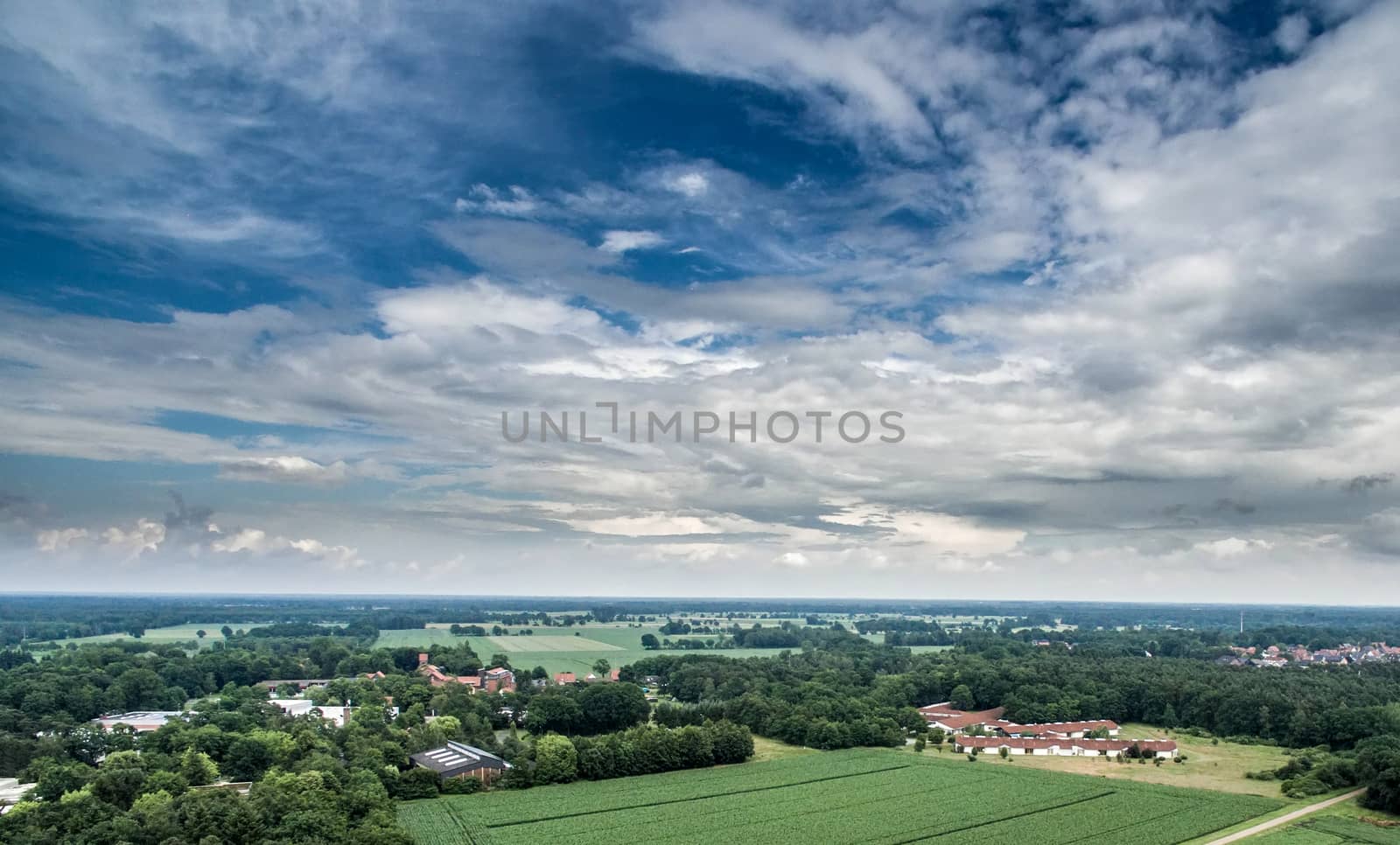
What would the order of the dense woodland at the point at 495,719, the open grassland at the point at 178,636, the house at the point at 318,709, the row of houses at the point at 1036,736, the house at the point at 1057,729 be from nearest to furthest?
the dense woodland at the point at 495,719 → the row of houses at the point at 1036,736 → the house at the point at 318,709 → the house at the point at 1057,729 → the open grassland at the point at 178,636

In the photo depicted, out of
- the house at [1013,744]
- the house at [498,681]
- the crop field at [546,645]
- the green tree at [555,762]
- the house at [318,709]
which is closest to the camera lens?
the green tree at [555,762]

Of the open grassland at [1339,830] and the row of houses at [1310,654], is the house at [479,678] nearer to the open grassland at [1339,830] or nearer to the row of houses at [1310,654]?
the open grassland at [1339,830]

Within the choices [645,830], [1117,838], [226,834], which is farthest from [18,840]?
[1117,838]

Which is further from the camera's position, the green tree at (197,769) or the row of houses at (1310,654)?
the row of houses at (1310,654)

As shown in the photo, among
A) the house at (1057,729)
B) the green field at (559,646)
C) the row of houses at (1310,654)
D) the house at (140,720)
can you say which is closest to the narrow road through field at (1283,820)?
the house at (1057,729)

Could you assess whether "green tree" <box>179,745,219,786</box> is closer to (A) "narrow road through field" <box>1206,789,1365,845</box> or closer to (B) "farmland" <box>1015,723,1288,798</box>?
(B) "farmland" <box>1015,723,1288,798</box>

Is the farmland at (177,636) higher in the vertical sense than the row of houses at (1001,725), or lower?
higher

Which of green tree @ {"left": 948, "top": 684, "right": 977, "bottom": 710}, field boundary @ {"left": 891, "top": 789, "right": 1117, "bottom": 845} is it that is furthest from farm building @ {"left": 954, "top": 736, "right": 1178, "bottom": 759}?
green tree @ {"left": 948, "top": 684, "right": 977, "bottom": 710}
